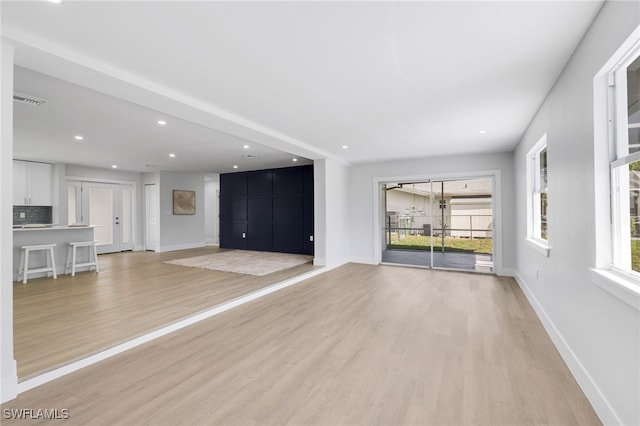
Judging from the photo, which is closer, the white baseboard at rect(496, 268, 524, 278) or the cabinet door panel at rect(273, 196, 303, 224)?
the white baseboard at rect(496, 268, 524, 278)

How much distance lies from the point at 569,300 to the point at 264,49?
3150 millimetres

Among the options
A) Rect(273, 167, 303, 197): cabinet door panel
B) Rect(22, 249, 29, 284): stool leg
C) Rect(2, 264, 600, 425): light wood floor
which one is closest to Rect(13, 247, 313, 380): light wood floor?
Rect(22, 249, 29, 284): stool leg

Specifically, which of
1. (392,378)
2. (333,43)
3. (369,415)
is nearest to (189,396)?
(369,415)

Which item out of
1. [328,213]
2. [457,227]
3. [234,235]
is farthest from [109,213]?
[457,227]

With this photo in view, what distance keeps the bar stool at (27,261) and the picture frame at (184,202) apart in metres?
3.85

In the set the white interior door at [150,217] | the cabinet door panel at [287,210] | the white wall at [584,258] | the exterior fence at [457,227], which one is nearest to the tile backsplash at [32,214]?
the white interior door at [150,217]

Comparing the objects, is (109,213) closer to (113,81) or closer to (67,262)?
(67,262)

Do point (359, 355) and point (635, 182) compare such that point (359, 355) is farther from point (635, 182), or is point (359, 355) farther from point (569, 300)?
point (635, 182)

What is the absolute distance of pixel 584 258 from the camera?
6.57 ft

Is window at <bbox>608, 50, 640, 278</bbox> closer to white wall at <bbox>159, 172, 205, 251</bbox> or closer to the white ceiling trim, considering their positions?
the white ceiling trim

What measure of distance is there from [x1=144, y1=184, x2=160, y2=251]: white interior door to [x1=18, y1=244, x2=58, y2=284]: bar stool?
3736 millimetres

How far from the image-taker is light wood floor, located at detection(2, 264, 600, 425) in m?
1.75

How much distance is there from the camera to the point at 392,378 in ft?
6.97

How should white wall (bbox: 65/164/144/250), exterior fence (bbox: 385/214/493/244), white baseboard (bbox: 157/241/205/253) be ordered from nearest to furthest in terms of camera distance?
exterior fence (bbox: 385/214/493/244)
white wall (bbox: 65/164/144/250)
white baseboard (bbox: 157/241/205/253)
